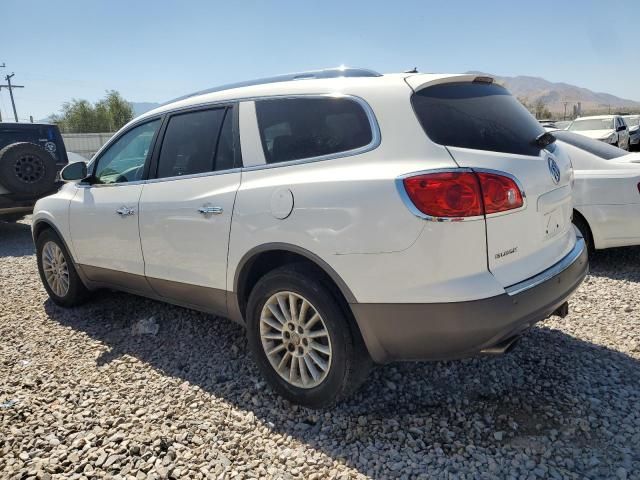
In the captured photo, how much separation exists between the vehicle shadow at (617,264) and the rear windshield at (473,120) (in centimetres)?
285

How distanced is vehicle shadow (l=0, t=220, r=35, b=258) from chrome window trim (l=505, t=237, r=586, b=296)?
7.40 meters

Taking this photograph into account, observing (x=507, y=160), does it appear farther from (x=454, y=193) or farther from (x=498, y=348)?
(x=498, y=348)

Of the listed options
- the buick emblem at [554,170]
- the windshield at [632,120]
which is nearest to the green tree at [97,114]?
the windshield at [632,120]

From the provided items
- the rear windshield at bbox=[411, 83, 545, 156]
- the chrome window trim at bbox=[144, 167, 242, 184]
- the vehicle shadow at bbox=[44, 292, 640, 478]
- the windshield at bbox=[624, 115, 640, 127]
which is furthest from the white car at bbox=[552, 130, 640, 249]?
the windshield at bbox=[624, 115, 640, 127]

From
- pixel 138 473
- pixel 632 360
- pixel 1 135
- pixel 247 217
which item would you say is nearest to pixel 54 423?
pixel 138 473

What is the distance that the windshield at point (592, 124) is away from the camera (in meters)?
17.6

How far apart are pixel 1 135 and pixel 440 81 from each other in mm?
8247

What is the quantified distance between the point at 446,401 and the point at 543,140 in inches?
62.1

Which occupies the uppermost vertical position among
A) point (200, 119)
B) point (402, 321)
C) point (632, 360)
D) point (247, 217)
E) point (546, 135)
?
point (200, 119)

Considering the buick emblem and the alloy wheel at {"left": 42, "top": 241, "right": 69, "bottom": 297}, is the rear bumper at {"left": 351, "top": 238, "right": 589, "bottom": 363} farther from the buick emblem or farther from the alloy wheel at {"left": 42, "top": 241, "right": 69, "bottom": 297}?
the alloy wheel at {"left": 42, "top": 241, "right": 69, "bottom": 297}

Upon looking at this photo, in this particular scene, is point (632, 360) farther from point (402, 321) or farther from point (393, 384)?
point (402, 321)

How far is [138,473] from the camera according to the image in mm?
2404

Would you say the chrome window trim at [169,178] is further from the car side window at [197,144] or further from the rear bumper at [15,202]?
the rear bumper at [15,202]

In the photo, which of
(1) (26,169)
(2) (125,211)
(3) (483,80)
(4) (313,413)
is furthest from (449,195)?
(1) (26,169)
